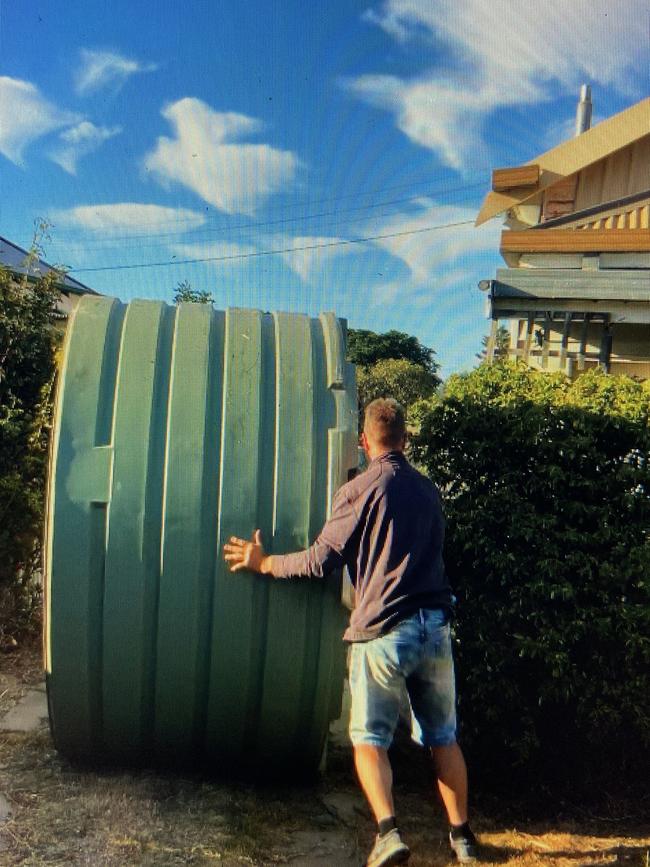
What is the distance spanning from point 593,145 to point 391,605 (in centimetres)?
901

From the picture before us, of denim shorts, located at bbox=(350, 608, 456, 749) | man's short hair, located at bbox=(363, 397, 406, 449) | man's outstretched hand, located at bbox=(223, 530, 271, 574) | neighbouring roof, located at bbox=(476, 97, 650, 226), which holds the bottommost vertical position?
denim shorts, located at bbox=(350, 608, 456, 749)

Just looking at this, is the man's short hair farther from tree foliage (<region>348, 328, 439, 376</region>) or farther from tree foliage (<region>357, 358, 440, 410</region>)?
tree foliage (<region>348, 328, 439, 376</region>)

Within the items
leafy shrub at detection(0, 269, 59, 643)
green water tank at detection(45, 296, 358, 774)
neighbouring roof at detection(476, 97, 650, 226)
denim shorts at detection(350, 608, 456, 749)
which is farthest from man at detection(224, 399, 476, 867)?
neighbouring roof at detection(476, 97, 650, 226)

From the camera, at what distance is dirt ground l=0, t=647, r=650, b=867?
3.16 m

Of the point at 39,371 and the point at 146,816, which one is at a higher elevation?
the point at 39,371

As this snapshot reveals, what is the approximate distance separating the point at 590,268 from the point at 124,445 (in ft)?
19.4

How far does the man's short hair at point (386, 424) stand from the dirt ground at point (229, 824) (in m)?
1.74

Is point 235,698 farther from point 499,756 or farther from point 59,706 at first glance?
point 499,756

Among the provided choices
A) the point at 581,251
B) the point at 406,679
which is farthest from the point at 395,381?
the point at 406,679

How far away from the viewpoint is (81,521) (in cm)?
330

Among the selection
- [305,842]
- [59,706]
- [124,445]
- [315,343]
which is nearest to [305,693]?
[305,842]

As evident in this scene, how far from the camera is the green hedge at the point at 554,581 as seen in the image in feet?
12.6

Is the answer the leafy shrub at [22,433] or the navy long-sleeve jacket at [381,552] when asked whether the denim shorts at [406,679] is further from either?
the leafy shrub at [22,433]

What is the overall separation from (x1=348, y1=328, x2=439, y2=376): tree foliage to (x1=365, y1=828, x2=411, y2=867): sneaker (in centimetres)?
4536
